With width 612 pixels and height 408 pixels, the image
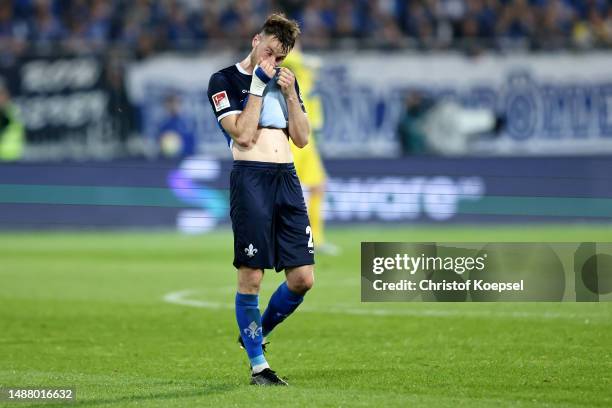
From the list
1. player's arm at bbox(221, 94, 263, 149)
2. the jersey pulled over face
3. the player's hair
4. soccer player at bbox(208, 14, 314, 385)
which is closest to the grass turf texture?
soccer player at bbox(208, 14, 314, 385)

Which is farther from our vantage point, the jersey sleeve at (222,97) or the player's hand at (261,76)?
the jersey sleeve at (222,97)

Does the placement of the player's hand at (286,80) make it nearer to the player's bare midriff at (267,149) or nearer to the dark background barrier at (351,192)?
the player's bare midriff at (267,149)

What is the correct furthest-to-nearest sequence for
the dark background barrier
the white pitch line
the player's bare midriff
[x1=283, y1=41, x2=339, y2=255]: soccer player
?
the dark background barrier, [x1=283, y1=41, x2=339, y2=255]: soccer player, the white pitch line, the player's bare midriff

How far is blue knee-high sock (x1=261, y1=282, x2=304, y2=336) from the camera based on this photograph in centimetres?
834

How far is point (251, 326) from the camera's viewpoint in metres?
8.01

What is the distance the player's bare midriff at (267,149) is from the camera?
26.3ft

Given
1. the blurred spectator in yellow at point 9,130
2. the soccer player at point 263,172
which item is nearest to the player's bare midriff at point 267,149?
the soccer player at point 263,172

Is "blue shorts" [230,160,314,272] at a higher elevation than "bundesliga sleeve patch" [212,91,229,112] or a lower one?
lower

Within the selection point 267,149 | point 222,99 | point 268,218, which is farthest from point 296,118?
point 268,218

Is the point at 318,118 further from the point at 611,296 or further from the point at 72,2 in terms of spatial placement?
the point at 72,2

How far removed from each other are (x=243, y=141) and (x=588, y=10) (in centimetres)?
2174

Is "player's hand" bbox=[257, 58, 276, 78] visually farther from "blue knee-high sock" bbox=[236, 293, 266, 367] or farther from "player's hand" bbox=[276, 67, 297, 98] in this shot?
"blue knee-high sock" bbox=[236, 293, 266, 367]

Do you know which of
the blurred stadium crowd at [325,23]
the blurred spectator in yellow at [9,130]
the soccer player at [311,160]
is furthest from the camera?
the blurred stadium crowd at [325,23]

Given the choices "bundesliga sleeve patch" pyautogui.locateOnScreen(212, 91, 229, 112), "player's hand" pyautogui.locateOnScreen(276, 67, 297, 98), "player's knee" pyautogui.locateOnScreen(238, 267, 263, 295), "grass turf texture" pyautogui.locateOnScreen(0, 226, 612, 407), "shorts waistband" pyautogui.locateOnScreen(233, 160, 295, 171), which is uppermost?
"player's hand" pyautogui.locateOnScreen(276, 67, 297, 98)
